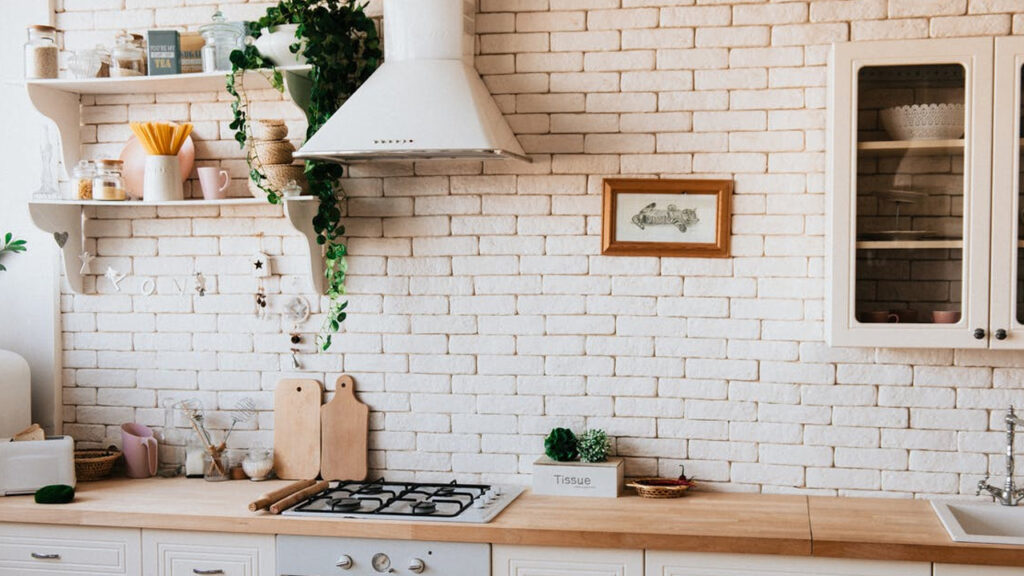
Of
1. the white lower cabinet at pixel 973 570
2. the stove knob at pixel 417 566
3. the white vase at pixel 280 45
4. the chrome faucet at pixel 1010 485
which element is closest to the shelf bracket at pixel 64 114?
the white vase at pixel 280 45

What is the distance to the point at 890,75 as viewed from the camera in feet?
9.79

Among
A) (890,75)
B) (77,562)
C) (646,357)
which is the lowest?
(77,562)

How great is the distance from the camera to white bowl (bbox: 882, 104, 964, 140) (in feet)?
9.68

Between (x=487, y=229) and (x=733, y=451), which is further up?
(x=487, y=229)

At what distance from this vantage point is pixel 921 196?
9.78 ft

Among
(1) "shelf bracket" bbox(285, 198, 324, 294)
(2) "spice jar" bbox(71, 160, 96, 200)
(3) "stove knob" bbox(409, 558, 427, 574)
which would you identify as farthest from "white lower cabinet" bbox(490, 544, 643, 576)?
(2) "spice jar" bbox(71, 160, 96, 200)

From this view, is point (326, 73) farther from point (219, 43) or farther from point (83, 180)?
point (83, 180)

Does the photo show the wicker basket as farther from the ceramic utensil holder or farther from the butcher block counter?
the ceramic utensil holder

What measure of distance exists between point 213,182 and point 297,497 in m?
1.12

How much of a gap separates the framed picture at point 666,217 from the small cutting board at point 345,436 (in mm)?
999

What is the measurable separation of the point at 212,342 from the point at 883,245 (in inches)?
89.1

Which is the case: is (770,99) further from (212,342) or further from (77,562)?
(77,562)

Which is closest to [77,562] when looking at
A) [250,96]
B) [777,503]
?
[250,96]

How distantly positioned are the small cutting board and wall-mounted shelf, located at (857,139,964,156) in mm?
1818
